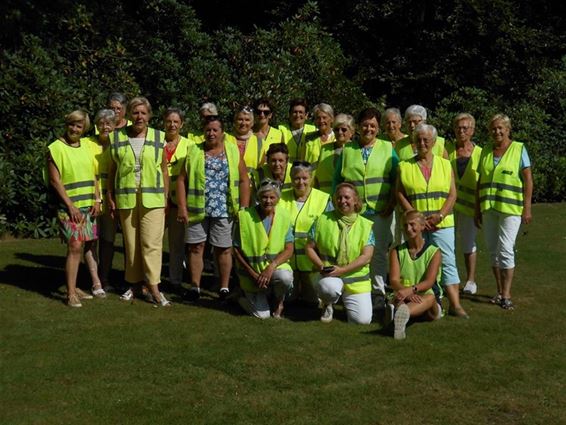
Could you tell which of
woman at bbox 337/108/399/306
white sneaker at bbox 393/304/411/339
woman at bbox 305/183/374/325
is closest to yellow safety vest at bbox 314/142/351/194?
woman at bbox 337/108/399/306

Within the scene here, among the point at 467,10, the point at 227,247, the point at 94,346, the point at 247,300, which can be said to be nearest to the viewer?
the point at 94,346

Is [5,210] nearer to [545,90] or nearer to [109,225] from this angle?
[109,225]

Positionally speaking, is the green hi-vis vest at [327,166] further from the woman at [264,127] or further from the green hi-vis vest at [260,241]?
the green hi-vis vest at [260,241]

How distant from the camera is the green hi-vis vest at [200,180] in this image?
27.9 feet

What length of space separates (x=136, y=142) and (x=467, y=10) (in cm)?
1336

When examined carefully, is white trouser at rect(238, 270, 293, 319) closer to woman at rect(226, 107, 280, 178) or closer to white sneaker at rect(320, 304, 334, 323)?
white sneaker at rect(320, 304, 334, 323)

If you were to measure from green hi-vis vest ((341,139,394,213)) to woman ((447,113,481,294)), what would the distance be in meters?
0.94

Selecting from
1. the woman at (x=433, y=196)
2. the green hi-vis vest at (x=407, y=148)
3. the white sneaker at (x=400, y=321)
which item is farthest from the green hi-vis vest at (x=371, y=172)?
the white sneaker at (x=400, y=321)

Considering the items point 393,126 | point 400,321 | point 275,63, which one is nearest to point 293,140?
point 393,126

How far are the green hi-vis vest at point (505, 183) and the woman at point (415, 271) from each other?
100 cm

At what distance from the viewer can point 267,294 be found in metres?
8.17

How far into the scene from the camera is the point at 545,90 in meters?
20.0

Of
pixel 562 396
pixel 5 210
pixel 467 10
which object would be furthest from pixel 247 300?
pixel 467 10

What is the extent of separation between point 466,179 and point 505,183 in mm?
619
